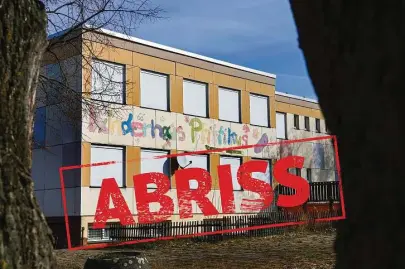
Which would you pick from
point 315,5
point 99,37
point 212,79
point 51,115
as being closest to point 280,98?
point 212,79

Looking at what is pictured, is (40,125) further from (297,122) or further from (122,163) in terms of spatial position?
(297,122)

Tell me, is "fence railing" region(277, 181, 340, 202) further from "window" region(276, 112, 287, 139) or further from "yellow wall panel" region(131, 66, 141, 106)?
"yellow wall panel" region(131, 66, 141, 106)

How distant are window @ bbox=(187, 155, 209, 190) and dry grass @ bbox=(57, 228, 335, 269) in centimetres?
633

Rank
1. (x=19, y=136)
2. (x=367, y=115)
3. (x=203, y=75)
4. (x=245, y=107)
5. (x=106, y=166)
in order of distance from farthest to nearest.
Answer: (x=245, y=107) → (x=203, y=75) → (x=106, y=166) → (x=19, y=136) → (x=367, y=115)

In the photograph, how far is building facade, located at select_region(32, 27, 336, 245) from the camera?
2061 cm

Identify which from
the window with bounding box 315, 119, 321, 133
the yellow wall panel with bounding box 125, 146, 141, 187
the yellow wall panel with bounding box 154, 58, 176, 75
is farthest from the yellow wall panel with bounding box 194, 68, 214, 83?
the window with bounding box 315, 119, 321, 133

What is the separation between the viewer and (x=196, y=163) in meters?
25.1

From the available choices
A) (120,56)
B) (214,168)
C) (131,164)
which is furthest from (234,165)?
(120,56)

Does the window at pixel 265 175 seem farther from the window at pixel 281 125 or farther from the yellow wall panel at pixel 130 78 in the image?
the yellow wall panel at pixel 130 78

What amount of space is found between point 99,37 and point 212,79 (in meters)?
12.4

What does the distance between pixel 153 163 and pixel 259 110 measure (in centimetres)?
802

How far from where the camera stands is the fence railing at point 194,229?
19406mm

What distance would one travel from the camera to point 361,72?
1542mm

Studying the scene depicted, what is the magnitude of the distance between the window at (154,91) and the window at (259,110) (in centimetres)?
607
